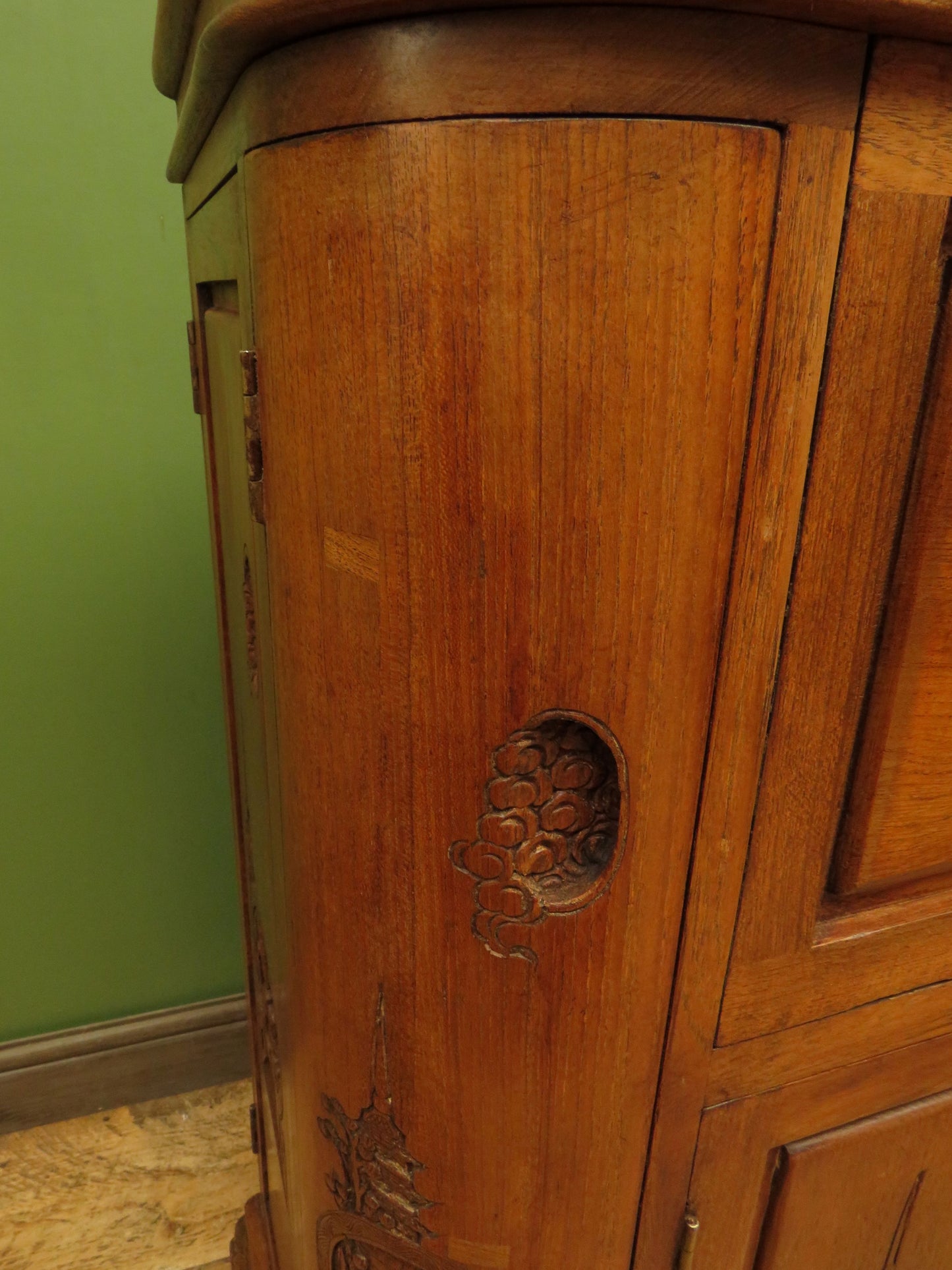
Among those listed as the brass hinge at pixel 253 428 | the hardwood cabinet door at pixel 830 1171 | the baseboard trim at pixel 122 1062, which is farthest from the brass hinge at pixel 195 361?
the baseboard trim at pixel 122 1062

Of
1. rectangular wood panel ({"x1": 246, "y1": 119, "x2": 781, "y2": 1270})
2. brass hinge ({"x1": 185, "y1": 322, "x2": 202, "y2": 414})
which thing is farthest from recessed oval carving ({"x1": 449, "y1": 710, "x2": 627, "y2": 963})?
brass hinge ({"x1": 185, "y1": 322, "x2": 202, "y2": 414})

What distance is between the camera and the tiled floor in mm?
1126

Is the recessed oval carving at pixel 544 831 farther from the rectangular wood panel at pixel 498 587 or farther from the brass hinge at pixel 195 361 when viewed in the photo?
the brass hinge at pixel 195 361

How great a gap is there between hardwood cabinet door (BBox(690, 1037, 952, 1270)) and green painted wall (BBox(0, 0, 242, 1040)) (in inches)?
33.2

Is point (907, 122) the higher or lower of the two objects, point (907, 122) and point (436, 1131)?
the higher

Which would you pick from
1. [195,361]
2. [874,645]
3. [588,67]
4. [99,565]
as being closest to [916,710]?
[874,645]

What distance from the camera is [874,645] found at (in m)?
0.46

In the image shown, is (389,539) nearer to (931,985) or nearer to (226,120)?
(226,120)

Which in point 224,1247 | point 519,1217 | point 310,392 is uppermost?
point 310,392

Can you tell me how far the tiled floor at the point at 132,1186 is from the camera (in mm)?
1126

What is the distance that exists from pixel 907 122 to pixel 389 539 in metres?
0.27

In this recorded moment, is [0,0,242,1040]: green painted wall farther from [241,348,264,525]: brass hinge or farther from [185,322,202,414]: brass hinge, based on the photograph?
[241,348,264,525]: brass hinge

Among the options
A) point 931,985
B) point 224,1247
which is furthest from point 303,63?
point 224,1247

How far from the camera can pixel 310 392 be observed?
1.32ft
